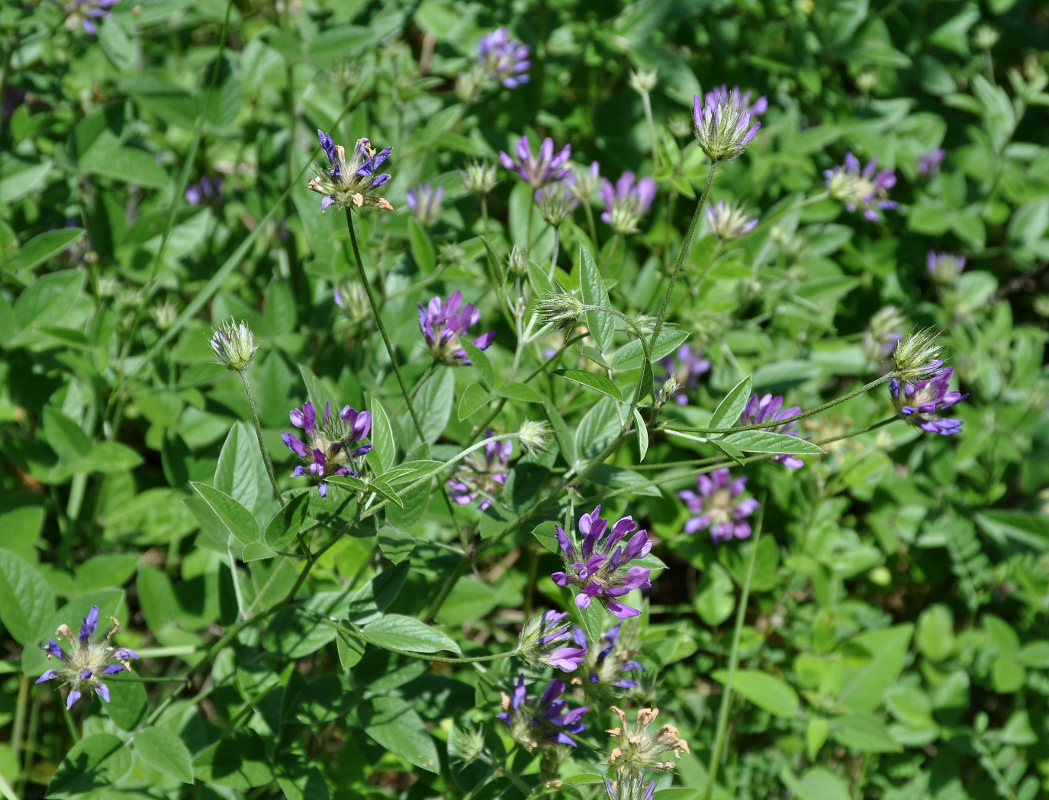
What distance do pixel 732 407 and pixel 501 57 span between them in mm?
1595

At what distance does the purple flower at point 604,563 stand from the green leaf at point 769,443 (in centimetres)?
24

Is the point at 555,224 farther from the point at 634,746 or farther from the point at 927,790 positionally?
the point at 927,790

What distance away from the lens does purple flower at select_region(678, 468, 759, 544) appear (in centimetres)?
248

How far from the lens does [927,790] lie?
8.87 feet

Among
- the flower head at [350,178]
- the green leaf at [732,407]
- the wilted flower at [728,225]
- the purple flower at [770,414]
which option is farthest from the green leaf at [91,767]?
the wilted flower at [728,225]

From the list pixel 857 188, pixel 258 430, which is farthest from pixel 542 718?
pixel 857 188

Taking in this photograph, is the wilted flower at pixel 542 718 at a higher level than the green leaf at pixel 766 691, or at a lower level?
higher

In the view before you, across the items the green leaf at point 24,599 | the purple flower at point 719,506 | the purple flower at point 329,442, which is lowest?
the purple flower at point 719,506

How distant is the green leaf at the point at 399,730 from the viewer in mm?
1771

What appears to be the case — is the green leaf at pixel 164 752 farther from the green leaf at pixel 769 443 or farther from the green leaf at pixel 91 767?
the green leaf at pixel 769 443

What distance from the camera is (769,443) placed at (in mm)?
1573

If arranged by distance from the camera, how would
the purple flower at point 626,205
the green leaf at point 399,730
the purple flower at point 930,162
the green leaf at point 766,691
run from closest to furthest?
1. the green leaf at point 399,730
2. the purple flower at point 626,205
3. the green leaf at point 766,691
4. the purple flower at point 930,162

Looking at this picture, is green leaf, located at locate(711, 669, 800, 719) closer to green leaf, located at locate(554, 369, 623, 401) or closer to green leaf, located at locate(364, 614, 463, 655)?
green leaf, located at locate(364, 614, 463, 655)

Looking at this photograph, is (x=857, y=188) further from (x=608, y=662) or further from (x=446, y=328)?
(x=608, y=662)
